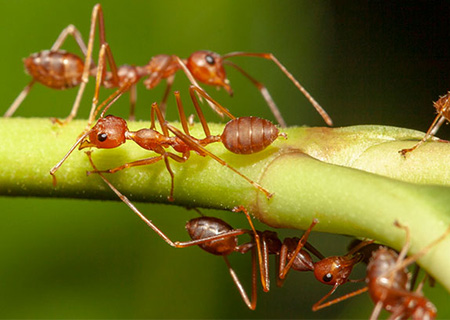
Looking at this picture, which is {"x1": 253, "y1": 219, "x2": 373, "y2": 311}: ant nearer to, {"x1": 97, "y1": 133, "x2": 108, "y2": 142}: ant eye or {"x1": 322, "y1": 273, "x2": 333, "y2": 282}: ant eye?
{"x1": 322, "y1": 273, "x2": 333, "y2": 282}: ant eye

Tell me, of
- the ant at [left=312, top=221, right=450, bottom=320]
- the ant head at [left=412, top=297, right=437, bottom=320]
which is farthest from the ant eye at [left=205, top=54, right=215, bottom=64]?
the ant head at [left=412, top=297, right=437, bottom=320]

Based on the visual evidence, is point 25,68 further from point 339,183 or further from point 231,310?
point 339,183

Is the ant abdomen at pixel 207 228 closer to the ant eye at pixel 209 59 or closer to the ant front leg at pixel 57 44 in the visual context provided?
the ant front leg at pixel 57 44

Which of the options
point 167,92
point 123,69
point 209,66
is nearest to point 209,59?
point 209,66

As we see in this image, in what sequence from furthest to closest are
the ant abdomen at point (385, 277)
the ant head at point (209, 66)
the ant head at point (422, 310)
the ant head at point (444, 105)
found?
the ant head at point (209, 66) → the ant head at point (444, 105) → the ant abdomen at point (385, 277) → the ant head at point (422, 310)

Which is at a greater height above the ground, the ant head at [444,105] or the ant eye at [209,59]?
the ant head at [444,105]

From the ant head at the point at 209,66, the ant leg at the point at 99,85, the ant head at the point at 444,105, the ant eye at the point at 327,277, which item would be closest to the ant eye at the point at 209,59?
the ant head at the point at 209,66
